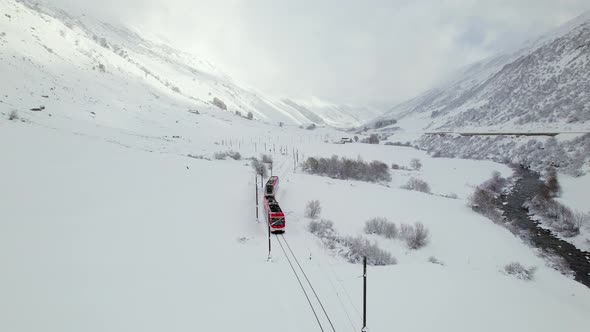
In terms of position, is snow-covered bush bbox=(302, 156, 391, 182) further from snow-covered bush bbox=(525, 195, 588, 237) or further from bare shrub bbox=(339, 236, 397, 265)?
bare shrub bbox=(339, 236, 397, 265)

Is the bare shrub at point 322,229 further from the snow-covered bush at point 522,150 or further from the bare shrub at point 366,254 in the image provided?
the snow-covered bush at point 522,150

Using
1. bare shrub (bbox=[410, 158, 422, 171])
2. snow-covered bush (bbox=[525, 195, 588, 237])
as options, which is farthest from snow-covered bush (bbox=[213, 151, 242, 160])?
snow-covered bush (bbox=[525, 195, 588, 237])

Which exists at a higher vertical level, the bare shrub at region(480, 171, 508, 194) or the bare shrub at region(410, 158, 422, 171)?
the bare shrub at region(410, 158, 422, 171)

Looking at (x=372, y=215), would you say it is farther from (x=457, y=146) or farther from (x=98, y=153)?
(x=457, y=146)

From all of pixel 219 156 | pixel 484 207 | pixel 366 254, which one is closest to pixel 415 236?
pixel 366 254

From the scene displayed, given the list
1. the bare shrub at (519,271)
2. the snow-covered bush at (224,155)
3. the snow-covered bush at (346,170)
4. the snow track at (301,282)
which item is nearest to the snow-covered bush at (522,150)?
the snow-covered bush at (346,170)
